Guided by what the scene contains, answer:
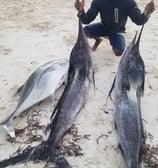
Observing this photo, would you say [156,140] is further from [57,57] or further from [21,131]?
[57,57]

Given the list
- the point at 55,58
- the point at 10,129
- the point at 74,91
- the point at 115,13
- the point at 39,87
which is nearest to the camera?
the point at 10,129

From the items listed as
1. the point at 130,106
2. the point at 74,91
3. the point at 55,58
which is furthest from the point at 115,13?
the point at 130,106

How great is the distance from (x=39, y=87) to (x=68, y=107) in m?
0.59

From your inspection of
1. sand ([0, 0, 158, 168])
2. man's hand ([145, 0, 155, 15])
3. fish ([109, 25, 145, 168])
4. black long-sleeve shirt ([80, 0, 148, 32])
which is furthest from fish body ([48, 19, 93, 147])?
man's hand ([145, 0, 155, 15])

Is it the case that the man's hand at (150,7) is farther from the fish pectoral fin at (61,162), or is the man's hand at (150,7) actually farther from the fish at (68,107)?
the fish pectoral fin at (61,162)

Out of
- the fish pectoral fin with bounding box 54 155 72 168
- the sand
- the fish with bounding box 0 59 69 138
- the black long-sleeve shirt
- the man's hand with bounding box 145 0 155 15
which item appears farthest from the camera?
the black long-sleeve shirt

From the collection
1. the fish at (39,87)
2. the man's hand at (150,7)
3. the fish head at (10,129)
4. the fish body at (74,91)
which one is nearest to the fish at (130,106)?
the fish body at (74,91)

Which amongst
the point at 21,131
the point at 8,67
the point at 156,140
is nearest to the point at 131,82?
the point at 156,140

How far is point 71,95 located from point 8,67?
1513 millimetres

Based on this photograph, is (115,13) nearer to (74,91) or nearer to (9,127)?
(74,91)

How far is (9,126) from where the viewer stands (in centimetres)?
381

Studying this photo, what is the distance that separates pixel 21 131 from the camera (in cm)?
394

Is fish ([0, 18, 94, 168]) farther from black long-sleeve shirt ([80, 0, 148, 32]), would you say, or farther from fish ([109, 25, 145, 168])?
black long-sleeve shirt ([80, 0, 148, 32])

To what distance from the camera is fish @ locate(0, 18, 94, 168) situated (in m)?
3.46
